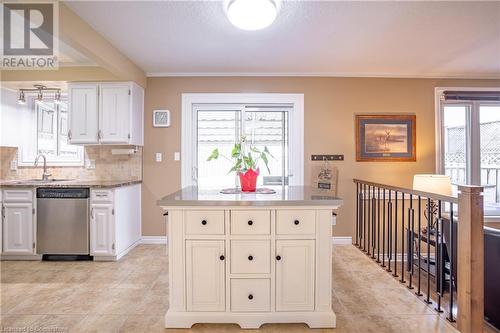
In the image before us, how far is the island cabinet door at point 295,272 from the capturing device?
6.18 ft

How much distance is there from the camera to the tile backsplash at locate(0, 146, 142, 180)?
3918mm

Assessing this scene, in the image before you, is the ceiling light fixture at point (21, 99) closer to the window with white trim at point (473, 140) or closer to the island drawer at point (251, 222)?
the island drawer at point (251, 222)

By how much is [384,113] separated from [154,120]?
3186 mm

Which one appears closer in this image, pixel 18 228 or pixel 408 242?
pixel 408 242

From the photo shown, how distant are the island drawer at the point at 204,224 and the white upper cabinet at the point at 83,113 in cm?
238

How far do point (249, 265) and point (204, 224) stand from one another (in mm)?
403

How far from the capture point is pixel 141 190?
3.98 m

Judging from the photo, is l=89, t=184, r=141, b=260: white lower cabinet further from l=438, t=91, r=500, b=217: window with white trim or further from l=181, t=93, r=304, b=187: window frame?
l=438, t=91, r=500, b=217: window with white trim

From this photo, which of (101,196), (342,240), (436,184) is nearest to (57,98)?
(101,196)

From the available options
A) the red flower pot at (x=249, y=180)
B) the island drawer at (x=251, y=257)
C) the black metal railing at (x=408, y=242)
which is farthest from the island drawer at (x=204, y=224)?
the black metal railing at (x=408, y=242)

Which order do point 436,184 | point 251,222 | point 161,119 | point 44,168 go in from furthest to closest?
point 161,119, point 44,168, point 436,184, point 251,222

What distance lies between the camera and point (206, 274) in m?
1.89

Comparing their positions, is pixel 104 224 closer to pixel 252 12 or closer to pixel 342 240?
pixel 252 12

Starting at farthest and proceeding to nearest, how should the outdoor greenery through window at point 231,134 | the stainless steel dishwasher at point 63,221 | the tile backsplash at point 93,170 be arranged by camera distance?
the outdoor greenery through window at point 231,134
the tile backsplash at point 93,170
the stainless steel dishwasher at point 63,221
